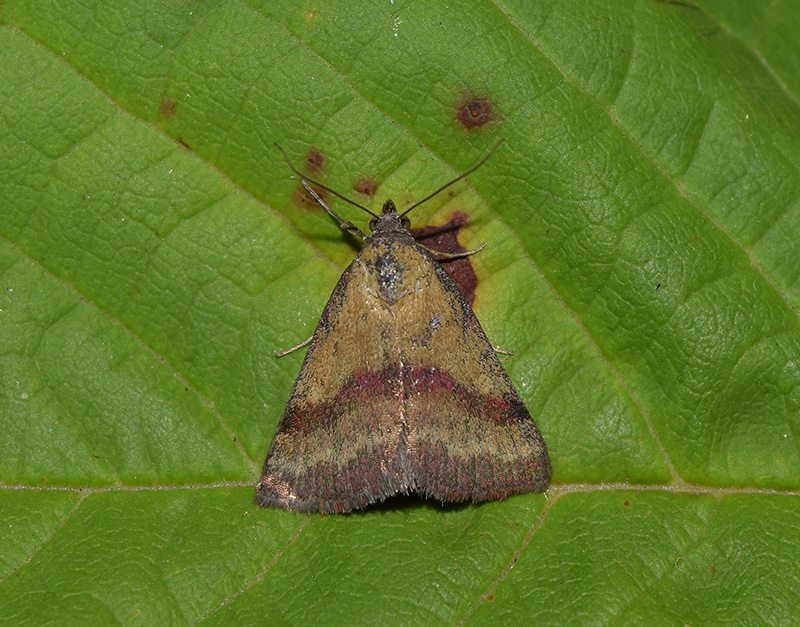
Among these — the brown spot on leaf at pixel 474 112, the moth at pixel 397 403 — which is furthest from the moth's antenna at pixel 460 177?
the brown spot on leaf at pixel 474 112

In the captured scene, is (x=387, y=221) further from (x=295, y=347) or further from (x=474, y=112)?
(x=295, y=347)

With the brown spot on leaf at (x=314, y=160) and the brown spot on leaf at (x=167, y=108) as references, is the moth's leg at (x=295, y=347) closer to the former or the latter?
the brown spot on leaf at (x=314, y=160)

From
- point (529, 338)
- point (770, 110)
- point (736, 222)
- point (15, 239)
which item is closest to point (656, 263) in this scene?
point (736, 222)

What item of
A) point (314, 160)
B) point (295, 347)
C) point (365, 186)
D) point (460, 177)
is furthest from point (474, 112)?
point (295, 347)

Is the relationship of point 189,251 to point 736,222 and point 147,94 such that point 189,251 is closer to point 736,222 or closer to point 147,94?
point 147,94

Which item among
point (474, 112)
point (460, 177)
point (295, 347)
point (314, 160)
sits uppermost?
Result: point (314, 160)
